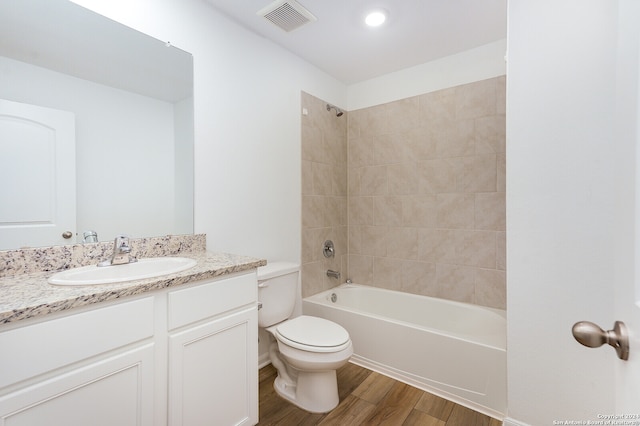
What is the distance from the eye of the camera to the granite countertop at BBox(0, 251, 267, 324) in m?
0.80

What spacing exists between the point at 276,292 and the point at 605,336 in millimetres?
1687

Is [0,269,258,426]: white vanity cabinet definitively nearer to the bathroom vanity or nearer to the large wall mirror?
the bathroom vanity

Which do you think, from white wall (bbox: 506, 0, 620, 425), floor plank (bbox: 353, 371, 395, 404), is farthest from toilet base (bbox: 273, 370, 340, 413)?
white wall (bbox: 506, 0, 620, 425)

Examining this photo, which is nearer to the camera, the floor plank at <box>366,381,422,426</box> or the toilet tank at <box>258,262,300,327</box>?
the floor plank at <box>366,381,422,426</box>

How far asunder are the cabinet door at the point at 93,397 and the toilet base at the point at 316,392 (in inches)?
34.3

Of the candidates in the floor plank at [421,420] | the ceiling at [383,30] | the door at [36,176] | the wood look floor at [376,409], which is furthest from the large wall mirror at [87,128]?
the floor plank at [421,420]

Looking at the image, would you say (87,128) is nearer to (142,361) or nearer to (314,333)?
(142,361)

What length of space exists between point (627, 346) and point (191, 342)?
1.27 m

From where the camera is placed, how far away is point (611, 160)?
119cm

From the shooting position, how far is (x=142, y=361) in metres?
1.03

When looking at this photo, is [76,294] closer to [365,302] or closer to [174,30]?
[174,30]

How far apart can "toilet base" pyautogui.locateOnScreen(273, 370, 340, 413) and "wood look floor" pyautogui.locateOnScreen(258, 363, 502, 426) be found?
3cm

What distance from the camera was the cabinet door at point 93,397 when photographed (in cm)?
81

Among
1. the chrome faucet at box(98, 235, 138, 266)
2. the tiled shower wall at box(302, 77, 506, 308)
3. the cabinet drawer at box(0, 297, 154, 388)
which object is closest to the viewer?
the cabinet drawer at box(0, 297, 154, 388)
